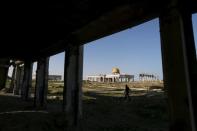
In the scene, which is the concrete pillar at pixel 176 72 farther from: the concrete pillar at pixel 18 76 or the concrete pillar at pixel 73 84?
the concrete pillar at pixel 18 76

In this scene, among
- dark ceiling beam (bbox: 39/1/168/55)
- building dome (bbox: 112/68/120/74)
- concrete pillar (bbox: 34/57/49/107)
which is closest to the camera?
dark ceiling beam (bbox: 39/1/168/55)

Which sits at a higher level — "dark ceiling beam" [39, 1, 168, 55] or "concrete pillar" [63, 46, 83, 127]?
"dark ceiling beam" [39, 1, 168, 55]

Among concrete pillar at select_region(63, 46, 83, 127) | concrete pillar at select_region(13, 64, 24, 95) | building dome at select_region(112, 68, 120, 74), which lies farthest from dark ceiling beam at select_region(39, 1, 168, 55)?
building dome at select_region(112, 68, 120, 74)

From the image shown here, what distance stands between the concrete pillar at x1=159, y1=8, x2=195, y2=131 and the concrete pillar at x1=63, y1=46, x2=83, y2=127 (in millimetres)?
4780

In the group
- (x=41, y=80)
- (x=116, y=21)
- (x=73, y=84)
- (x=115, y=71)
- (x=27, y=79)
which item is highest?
(x=115, y=71)

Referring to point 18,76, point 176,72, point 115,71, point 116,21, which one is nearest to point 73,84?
point 116,21

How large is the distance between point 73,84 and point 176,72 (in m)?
5.15

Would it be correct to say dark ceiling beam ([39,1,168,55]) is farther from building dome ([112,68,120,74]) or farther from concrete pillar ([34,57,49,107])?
building dome ([112,68,120,74])

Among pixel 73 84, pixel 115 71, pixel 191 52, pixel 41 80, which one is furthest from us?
pixel 115 71

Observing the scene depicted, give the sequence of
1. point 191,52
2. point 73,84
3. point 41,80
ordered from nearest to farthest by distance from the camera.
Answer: point 191,52 → point 73,84 → point 41,80

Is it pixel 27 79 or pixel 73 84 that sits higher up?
pixel 27 79

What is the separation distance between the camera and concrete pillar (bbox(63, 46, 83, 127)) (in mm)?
8547

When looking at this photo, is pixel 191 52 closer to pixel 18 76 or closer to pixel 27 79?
pixel 27 79

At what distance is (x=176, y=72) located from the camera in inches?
160
